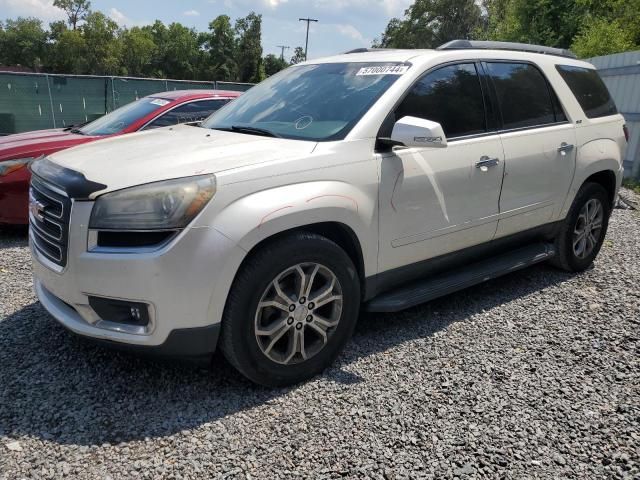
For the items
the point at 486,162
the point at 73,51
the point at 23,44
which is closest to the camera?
the point at 486,162

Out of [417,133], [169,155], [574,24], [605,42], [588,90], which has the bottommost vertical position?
[169,155]

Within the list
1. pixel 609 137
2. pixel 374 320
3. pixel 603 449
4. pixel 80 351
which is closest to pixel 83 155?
pixel 80 351

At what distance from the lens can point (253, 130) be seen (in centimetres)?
335

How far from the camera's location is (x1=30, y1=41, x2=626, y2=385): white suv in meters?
2.47

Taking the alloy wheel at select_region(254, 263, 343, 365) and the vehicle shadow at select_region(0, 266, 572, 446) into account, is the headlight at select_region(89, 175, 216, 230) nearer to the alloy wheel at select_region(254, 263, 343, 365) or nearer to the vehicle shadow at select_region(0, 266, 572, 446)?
the alloy wheel at select_region(254, 263, 343, 365)

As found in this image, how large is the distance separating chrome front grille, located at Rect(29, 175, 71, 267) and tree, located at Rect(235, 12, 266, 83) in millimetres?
77884

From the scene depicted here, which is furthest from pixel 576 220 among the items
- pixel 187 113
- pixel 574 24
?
pixel 574 24

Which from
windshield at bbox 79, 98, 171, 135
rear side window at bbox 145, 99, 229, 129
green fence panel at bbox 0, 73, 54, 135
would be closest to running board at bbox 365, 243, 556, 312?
rear side window at bbox 145, 99, 229, 129

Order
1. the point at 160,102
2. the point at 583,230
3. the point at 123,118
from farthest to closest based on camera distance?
the point at 160,102 < the point at 123,118 < the point at 583,230

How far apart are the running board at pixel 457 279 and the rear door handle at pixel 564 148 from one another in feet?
2.54

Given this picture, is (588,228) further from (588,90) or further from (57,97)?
(57,97)

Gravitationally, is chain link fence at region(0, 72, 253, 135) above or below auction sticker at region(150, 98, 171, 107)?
below

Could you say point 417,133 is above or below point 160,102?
above

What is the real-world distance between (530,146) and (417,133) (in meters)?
1.42
